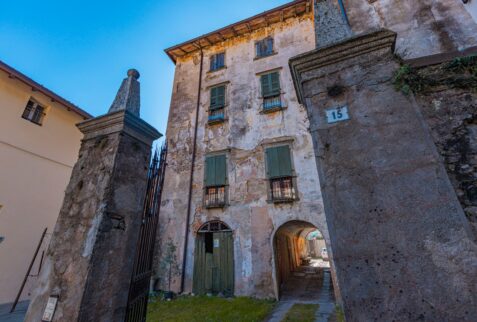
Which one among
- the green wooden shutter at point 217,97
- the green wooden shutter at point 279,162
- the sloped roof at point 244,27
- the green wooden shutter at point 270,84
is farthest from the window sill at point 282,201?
the sloped roof at point 244,27

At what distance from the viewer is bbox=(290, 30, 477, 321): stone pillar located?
4.88 feet

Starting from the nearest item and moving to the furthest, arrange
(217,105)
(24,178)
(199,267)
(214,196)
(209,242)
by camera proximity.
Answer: (24,178), (199,267), (209,242), (214,196), (217,105)

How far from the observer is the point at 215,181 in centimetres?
944

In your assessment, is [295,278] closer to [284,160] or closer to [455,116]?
[284,160]

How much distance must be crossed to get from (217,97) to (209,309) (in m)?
8.89

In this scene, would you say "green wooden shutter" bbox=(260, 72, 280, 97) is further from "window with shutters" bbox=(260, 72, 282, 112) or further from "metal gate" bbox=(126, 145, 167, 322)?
"metal gate" bbox=(126, 145, 167, 322)

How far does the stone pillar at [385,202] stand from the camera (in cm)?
149

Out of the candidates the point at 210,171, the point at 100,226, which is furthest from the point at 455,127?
the point at 210,171

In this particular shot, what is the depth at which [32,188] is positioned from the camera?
330 inches

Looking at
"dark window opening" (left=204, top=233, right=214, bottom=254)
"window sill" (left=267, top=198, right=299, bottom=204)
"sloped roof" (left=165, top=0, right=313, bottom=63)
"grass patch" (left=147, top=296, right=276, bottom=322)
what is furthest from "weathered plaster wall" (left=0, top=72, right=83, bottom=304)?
"window sill" (left=267, top=198, right=299, bottom=204)

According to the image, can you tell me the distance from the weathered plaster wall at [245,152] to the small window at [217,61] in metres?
0.31

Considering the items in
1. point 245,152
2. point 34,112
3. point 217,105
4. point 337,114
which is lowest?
point 337,114

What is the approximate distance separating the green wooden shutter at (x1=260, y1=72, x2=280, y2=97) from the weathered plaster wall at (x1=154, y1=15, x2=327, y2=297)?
26 centimetres

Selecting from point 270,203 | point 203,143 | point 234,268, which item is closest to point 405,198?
point 270,203
